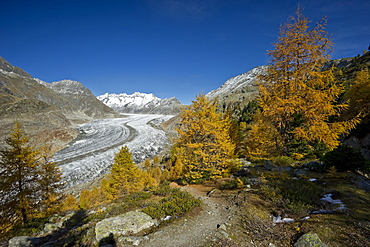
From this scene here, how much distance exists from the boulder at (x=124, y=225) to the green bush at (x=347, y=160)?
10300 millimetres

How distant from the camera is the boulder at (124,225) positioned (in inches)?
223

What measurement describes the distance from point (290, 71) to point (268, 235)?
10.2 m

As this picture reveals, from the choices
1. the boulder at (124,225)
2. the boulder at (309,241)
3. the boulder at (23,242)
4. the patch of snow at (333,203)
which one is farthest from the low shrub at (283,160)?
the boulder at (23,242)

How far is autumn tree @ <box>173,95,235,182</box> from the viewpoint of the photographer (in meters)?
12.2

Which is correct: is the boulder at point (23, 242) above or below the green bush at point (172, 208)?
below

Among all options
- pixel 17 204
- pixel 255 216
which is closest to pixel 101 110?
pixel 17 204

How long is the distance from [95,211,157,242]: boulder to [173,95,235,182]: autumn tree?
6.19m

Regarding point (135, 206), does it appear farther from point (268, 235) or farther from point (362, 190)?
point (362, 190)

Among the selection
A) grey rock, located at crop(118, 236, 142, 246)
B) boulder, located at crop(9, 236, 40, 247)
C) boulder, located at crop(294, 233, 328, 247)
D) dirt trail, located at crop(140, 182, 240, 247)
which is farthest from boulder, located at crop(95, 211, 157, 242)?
boulder, located at crop(294, 233, 328, 247)

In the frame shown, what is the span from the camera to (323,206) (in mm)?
6145

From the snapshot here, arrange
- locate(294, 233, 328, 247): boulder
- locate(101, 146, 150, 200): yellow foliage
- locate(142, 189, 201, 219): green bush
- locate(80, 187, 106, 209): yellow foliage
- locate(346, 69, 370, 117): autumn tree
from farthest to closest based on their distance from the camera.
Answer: locate(80, 187, 106, 209): yellow foliage < locate(101, 146, 150, 200): yellow foliage < locate(346, 69, 370, 117): autumn tree < locate(142, 189, 201, 219): green bush < locate(294, 233, 328, 247): boulder

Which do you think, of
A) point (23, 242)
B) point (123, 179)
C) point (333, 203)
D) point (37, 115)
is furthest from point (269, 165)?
point (37, 115)

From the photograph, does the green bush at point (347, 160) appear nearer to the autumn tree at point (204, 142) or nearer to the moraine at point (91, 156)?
the autumn tree at point (204, 142)

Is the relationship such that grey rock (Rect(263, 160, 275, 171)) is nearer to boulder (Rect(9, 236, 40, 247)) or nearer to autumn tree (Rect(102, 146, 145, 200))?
autumn tree (Rect(102, 146, 145, 200))
